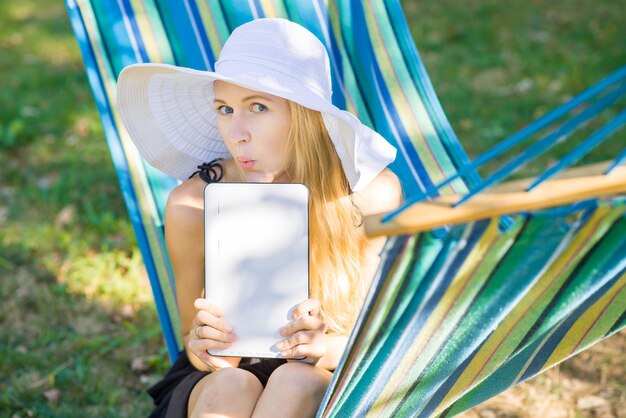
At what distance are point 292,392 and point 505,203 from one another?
28.8 inches

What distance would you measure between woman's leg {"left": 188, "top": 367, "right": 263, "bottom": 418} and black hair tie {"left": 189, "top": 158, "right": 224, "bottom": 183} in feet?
1.69

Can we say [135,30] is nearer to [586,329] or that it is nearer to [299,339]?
[299,339]

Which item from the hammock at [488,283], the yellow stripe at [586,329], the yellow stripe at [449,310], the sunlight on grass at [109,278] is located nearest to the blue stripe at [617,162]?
the hammock at [488,283]

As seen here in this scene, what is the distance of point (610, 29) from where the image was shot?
517 centimetres

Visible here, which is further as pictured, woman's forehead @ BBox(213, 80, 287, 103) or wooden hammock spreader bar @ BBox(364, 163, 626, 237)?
woman's forehead @ BBox(213, 80, 287, 103)

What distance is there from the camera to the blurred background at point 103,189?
267 cm

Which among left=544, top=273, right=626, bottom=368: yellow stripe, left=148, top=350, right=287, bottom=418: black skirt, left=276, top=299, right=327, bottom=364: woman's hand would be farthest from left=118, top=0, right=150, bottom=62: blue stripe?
left=544, top=273, right=626, bottom=368: yellow stripe

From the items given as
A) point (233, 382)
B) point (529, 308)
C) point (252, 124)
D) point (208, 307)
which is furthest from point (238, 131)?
point (529, 308)

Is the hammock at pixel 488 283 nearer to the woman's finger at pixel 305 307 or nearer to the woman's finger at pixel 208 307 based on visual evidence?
the woman's finger at pixel 305 307

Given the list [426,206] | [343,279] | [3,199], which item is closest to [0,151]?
[3,199]

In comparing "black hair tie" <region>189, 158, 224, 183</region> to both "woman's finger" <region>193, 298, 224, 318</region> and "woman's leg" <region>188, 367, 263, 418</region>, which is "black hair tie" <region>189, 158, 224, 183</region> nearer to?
"woman's finger" <region>193, 298, 224, 318</region>

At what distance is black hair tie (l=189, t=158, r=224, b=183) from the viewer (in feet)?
7.12

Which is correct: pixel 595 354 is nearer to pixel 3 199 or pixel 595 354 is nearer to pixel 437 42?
pixel 3 199

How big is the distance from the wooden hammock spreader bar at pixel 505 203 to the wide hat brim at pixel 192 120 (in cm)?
58
